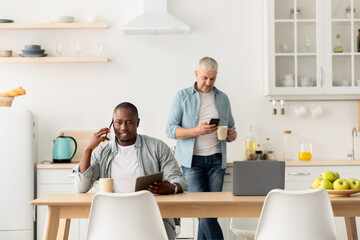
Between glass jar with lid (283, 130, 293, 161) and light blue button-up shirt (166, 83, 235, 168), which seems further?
glass jar with lid (283, 130, 293, 161)

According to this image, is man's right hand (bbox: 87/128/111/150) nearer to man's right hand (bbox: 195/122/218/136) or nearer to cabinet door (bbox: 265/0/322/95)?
man's right hand (bbox: 195/122/218/136)

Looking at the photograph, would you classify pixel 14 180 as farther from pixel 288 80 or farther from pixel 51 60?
pixel 288 80

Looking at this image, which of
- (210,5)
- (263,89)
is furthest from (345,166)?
(210,5)

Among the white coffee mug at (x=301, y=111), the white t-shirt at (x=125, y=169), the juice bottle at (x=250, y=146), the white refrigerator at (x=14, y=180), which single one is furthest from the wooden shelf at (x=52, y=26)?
the white t-shirt at (x=125, y=169)

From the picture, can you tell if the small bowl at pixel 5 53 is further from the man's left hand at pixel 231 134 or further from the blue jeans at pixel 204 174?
the man's left hand at pixel 231 134

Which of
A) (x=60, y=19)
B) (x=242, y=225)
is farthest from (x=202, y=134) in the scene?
(x=60, y=19)

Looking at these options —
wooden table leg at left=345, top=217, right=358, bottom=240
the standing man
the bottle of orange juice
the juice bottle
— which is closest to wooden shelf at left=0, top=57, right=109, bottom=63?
the standing man

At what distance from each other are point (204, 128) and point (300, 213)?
57.1 inches

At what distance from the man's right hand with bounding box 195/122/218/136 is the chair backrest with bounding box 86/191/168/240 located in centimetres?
143

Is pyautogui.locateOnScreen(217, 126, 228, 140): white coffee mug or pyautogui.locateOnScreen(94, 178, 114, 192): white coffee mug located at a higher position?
pyautogui.locateOnScreen(217, 126, 228, 140): white coffee mug

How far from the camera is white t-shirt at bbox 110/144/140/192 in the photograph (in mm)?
3139

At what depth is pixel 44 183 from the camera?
15.8 feet

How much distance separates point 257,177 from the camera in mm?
2826

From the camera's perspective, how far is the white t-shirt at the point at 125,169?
3139 mm
